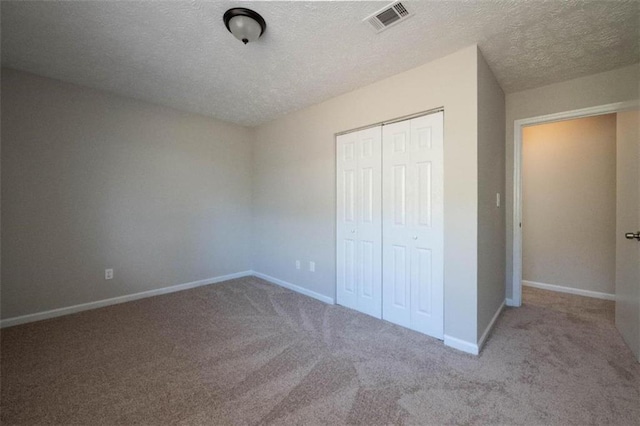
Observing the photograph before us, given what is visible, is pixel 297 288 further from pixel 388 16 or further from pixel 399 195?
pixel 388 16

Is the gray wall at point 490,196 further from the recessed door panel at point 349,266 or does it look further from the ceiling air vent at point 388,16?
the recessed door panel at point 349,266

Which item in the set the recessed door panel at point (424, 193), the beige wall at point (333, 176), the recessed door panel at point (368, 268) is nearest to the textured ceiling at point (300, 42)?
the beige wall at point (333, 176)

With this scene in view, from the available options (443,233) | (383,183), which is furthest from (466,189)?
(383,183)

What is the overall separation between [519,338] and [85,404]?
130 inches

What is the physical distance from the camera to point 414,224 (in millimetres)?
2469

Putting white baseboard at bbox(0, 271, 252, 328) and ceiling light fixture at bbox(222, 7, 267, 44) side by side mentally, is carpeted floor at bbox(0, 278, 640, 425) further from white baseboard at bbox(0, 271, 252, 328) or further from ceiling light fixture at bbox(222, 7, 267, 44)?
ceiling light fixture at bbox(222, 7, 267, 44)

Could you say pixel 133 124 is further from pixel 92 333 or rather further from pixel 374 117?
pixel 374 117

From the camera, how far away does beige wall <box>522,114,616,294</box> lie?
3258 mm

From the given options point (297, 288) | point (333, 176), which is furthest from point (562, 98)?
point (297, 288)

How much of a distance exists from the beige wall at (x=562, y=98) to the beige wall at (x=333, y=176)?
4.57 ft

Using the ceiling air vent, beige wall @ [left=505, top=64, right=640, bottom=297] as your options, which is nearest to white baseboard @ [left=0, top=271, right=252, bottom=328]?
the ceiling air vent

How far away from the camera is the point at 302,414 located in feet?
4.84

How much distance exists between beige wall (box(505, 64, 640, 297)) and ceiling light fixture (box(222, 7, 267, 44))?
292 cm

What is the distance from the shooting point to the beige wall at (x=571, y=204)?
10.7 feet
